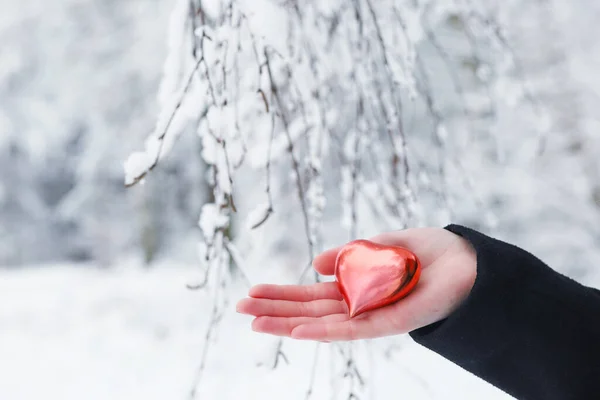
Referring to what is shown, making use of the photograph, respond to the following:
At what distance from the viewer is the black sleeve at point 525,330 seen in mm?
635

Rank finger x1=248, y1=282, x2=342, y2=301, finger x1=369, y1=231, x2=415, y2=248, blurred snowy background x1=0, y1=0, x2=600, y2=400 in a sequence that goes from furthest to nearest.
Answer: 1. blurred snowy background x1=0, y1=0, x2=600, y2=400
2. finger x1=369, y1=231, x2=415, y2=248
3. finger x1=248, y1=282, x2=342, y2=301

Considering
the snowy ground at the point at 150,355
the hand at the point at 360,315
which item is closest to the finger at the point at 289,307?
A: the hand at the point at 360,315

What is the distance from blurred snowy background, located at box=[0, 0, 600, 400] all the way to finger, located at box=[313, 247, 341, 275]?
123 millimetres

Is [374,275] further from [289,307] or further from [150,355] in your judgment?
[150,355]

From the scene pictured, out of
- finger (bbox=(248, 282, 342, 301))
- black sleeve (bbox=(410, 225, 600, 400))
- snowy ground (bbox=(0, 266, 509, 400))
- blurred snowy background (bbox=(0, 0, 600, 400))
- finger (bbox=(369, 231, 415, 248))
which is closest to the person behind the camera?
black sleeve (bbox=(410, 225, 600, 400))

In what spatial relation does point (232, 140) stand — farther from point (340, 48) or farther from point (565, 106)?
point (565, 106)

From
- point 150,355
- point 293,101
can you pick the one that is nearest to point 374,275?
point 293,101

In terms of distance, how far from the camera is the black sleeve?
25.0 inches

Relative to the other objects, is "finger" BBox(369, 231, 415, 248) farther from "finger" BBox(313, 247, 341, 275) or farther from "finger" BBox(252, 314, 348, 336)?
"finger" BBox(252, 314, 348, 336)

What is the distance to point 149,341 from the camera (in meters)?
2.48

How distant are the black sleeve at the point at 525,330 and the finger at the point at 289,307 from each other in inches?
6.3

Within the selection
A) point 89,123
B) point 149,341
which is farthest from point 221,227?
point 89,123

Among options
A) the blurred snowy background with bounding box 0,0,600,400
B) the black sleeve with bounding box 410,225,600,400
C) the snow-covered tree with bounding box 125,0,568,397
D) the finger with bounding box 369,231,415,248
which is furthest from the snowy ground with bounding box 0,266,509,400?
the black sleeve with bounding box 410,225,600,400

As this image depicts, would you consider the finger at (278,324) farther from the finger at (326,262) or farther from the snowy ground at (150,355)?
the snowy ground at (150,355)
